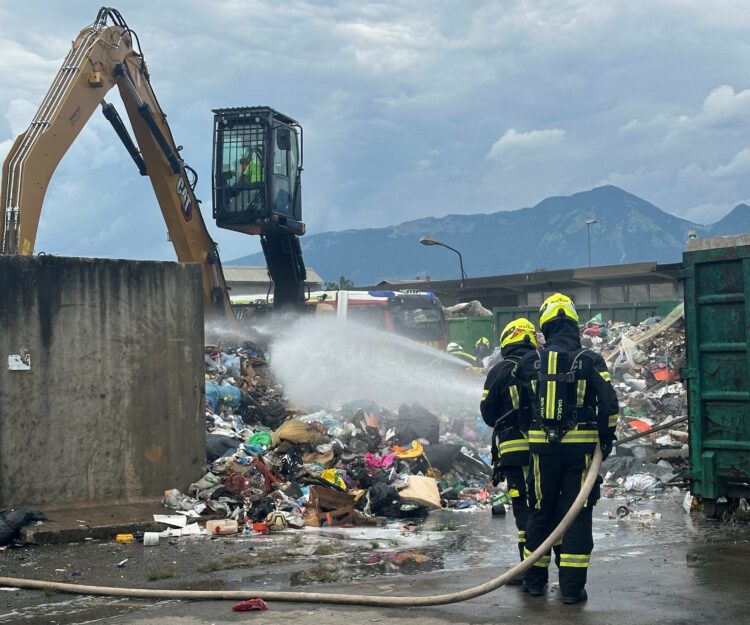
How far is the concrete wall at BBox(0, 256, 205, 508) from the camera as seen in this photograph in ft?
28.8

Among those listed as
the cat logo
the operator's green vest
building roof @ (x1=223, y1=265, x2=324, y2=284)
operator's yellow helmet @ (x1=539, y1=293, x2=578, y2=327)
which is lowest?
operator's yellow helmet @ (x1=539, y1=293, x2=578, y2=327)

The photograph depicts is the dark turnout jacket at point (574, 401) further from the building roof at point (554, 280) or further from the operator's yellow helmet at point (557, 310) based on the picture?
the building roof at point (554, 280)

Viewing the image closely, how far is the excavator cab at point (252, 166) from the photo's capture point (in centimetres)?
1756

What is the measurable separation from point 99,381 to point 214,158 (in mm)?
9404

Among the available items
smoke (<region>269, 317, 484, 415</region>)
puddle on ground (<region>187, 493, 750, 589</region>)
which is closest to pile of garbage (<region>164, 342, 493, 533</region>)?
puddle on ground (<region>187, 493, 750, 589</region>)

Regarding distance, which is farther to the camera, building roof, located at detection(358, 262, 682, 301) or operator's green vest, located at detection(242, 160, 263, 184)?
building roof, located at detection(358, 262, 682, 301)

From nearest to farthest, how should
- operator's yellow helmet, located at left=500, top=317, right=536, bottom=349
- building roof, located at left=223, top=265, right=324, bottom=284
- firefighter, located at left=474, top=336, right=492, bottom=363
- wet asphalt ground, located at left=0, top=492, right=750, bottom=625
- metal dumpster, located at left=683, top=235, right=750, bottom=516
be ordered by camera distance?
wet asphalt ground, located at left=0, top=492, right=750, bottom=625, operator's yellow helmet, located at left=500, top=317, right=536, bottom=349, metal dumpster, located at left=683, top=235, right=750, bottom=516, firefighter, located at left=474, top=336, right=492, bottom=363, building roof, located at left=223, top=265, right=324, bottom=284

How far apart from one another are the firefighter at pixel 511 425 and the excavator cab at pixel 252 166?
11.7 m

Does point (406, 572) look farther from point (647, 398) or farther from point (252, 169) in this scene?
point (252, 169)

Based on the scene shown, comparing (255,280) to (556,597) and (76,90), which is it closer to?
(76,90)

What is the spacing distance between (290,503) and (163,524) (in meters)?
1.47

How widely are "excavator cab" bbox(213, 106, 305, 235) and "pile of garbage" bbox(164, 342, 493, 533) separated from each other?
11.5ft

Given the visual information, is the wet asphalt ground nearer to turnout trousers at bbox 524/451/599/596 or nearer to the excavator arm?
turnout trousers at bbox 524/451/599/596

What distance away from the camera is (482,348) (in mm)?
26156
